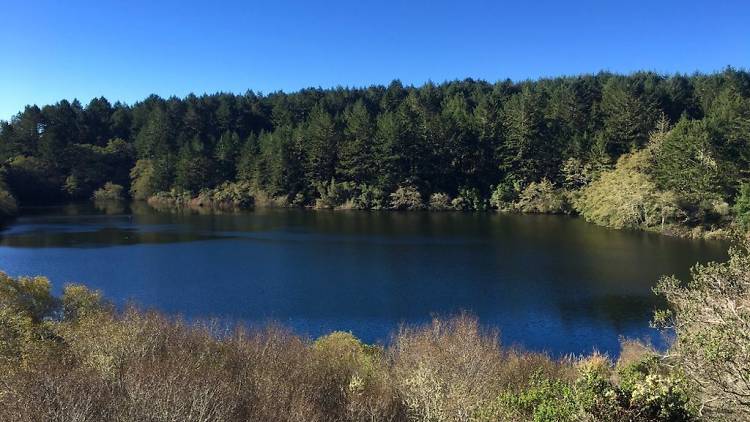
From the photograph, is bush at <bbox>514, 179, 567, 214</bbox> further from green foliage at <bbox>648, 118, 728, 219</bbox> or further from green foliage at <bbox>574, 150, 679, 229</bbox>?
green foliage at <bbox>648, 118, 728, 219</bbox>

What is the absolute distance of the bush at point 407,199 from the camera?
3356 inches

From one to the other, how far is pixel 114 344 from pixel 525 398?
10119 mm

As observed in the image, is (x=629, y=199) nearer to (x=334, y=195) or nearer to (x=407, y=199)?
(x=407, y=199)

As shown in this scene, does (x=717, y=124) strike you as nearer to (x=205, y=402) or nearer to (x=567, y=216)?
(x=567, y=216)

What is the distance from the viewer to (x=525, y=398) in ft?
34.0

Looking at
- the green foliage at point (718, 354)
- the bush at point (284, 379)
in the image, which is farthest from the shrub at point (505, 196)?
the green foliage at point (718, 354)

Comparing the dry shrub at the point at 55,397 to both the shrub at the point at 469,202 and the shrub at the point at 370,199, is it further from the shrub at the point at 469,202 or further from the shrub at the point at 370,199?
the shrub at the point at 370,199

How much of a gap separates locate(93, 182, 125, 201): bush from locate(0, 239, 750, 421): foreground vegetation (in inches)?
3802

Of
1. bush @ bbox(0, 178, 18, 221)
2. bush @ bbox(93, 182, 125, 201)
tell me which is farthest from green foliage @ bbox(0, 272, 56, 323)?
bush @ bbox(93, 182, 125, 201)

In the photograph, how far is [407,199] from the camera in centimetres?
8600

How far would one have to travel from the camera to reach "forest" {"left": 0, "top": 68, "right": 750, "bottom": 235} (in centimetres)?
5862

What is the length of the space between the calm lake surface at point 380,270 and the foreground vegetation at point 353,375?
7792 millimetres

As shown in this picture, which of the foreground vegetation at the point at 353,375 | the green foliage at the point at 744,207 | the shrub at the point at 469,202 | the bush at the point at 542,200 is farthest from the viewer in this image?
the shrub at the point at 469,202

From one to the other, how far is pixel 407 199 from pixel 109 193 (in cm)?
6102
